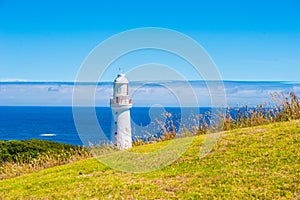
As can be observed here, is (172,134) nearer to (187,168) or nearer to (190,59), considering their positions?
(190,59)

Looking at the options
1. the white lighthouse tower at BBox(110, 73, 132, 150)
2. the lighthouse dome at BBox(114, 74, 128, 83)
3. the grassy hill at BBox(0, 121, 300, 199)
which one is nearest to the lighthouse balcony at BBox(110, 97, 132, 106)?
the white lighthouse tower at BBox(110, 73, 132, 150)

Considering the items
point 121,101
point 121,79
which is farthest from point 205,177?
point 121,79

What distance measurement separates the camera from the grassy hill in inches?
286

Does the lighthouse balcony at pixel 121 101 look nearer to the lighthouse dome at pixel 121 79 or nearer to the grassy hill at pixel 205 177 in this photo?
the lighthouse dome at pixel 121 79

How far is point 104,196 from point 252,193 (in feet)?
9.72

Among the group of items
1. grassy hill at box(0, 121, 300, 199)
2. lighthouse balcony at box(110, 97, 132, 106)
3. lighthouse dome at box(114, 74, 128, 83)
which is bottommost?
grassy hill at box(0, 121, 300, 199)

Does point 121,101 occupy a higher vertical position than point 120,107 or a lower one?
higher

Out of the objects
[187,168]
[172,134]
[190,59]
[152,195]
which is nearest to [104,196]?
[152,195]

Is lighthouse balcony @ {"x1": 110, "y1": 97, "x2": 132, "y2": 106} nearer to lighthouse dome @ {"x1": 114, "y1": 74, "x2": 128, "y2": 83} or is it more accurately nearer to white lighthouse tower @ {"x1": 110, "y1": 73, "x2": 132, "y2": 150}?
white lighthouse tower @ {"x1": 110, "y1": 73, "x2": 132, "y2": 150}

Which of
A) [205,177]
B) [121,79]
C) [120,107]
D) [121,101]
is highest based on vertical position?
[121,79]

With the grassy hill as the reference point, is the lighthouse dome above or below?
above

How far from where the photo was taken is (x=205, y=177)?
818 cm

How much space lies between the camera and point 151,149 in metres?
12.4

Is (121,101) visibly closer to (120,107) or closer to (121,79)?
(120,107)
